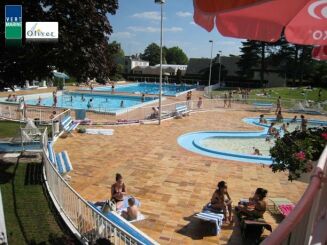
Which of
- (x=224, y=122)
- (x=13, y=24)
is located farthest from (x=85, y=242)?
(x=224, y=122)

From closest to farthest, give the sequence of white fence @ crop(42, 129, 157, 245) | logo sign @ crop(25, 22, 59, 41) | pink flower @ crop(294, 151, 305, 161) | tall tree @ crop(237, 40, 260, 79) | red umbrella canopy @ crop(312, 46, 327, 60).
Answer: red umbrella canopy @ crop(312, 46, 327, 60) < white fence @ crop(42, 129, 157, 245) < pink flower @ crop(294, 151, 305, 161) < logo sign @ crop(25, 22, 59, 41) < tall tree @ crop(237, 40, 260, 79)

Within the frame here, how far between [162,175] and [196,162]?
8.32ft

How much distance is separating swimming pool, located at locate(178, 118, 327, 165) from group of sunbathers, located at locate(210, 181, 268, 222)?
674 centimetres

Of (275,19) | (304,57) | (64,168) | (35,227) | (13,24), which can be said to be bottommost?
(35,227)

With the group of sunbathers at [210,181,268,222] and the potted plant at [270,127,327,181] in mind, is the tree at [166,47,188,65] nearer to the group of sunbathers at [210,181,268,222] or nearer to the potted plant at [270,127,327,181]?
the group of sunbathers at [210,181,268,222]

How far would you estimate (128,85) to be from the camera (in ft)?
195

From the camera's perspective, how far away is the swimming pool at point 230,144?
1616 cm

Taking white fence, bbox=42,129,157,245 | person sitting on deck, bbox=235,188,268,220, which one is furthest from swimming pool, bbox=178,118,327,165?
white fence, bbox=42,129,157,245

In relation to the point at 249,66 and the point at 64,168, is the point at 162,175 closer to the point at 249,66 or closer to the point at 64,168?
the point at 64,168

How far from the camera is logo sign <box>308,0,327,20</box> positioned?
127 inches

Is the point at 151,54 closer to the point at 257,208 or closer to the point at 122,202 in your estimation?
the point at 122,202

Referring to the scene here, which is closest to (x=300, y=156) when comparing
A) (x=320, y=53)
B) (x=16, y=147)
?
(x=320, y=53)

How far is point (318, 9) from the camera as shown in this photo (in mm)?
3256

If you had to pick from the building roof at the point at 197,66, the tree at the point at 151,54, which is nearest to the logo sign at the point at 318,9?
the building roof at the point at 197,66
